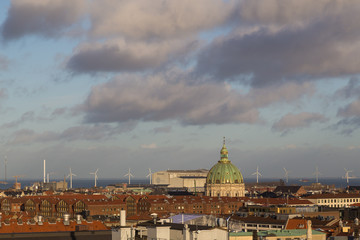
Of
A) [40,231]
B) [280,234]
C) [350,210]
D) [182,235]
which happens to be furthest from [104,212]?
[182,235]

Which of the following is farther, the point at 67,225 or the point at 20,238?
the point at 67,225

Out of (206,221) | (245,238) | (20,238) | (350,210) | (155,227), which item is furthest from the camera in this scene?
(350,210)

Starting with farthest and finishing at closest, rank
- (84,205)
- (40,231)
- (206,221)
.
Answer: (84,205) < (206,221) < (40,231)

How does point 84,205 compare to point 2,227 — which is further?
point 84,205

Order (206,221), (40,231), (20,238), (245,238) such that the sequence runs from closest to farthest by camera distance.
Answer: (20,238), (40,231), (206,221), (245,238)

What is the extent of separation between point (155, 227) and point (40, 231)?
18.2 metres

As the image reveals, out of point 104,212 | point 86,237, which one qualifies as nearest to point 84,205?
point 104,212

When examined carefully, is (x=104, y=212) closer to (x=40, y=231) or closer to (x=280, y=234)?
(x=280, y=234)

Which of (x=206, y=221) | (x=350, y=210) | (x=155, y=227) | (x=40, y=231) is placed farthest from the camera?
(x=350, y=210)

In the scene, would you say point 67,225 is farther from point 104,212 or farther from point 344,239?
point 104,212

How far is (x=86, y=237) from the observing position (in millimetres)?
79625

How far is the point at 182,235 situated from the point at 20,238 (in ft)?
54.3

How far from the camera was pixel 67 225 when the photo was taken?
86.9 meters

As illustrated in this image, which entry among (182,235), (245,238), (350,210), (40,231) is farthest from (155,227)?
(350,210)
